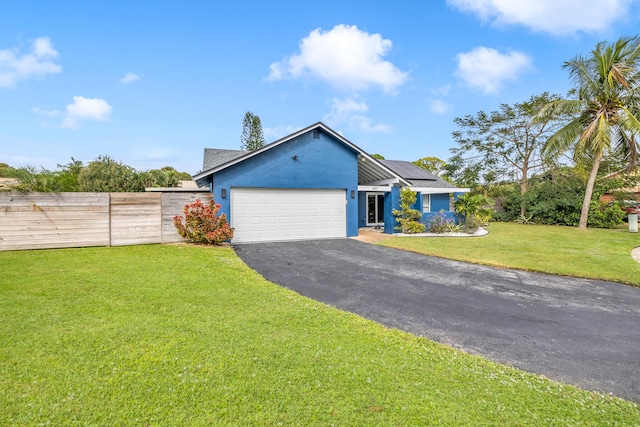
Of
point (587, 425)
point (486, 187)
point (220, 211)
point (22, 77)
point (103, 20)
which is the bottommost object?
point (587, 425)

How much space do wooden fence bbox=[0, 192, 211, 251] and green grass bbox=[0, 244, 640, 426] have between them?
5.60 metres

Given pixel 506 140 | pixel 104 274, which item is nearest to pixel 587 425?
pixel 104 274

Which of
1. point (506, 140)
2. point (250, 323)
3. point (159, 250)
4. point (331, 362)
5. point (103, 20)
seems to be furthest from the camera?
point (506, 140)

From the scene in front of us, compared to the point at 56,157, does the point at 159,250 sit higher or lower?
lower

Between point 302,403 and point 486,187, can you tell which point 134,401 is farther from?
point 486,187

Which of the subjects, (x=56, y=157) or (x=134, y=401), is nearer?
(x=134, y=401)

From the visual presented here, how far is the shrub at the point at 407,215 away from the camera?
15.0m

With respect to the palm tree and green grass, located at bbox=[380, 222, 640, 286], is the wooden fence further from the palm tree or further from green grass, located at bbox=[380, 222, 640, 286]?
the palm tree

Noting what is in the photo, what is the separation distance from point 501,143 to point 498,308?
27.3 meters

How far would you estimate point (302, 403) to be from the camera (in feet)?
8.52

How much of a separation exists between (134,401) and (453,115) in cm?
3235

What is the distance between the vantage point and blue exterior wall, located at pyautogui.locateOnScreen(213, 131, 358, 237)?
12.2m

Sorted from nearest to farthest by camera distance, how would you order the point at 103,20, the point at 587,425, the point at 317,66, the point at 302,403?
the point at 587,425 → the point at 302,403 → the point at 103,20 → the point at 317,66

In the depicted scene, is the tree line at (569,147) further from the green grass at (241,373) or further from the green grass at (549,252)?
the green grass at (241,373)
